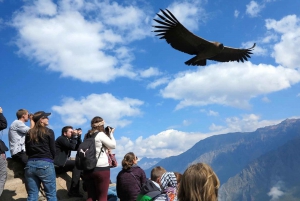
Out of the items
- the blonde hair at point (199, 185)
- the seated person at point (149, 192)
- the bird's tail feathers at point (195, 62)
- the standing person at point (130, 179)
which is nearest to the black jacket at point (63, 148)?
the standing person at point (130, 179)

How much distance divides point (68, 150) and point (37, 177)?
2154mm

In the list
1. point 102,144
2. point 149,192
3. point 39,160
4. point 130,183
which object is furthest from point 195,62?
point 149,192

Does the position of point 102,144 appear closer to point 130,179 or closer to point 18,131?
point 130,179

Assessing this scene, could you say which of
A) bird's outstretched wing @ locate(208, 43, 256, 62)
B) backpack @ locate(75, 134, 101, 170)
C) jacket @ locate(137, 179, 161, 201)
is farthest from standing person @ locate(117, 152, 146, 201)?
bird's outstretched wing @ locate(208, 43, 256, 62)

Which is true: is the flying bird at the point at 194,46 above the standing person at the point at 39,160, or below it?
above

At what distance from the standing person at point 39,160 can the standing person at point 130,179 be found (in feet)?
4.43

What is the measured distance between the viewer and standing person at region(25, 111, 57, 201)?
5.62 metres

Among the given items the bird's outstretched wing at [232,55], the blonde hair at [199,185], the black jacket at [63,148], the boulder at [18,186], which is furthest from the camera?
the bird's outstretched wing at [232,55]

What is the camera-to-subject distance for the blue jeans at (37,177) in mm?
5605

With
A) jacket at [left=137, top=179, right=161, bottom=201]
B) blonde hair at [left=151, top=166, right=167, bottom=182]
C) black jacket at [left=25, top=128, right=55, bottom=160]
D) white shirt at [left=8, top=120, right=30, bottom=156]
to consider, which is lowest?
jacket at [left=137, top=179, right=161, bottom=201]

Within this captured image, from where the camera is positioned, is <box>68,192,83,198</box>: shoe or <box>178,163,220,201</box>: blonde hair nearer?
<box>178,163,220,201</box>: blonde hair

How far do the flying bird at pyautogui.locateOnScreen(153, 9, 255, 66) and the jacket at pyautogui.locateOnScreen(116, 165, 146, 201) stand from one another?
6366 millimetres

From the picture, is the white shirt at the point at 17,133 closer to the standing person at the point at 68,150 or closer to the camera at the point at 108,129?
the standing person at the point at 68,150

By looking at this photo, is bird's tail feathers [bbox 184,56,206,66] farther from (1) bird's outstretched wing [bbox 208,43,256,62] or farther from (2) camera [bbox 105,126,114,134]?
(2) camera [bbox 105,126,114,134]
